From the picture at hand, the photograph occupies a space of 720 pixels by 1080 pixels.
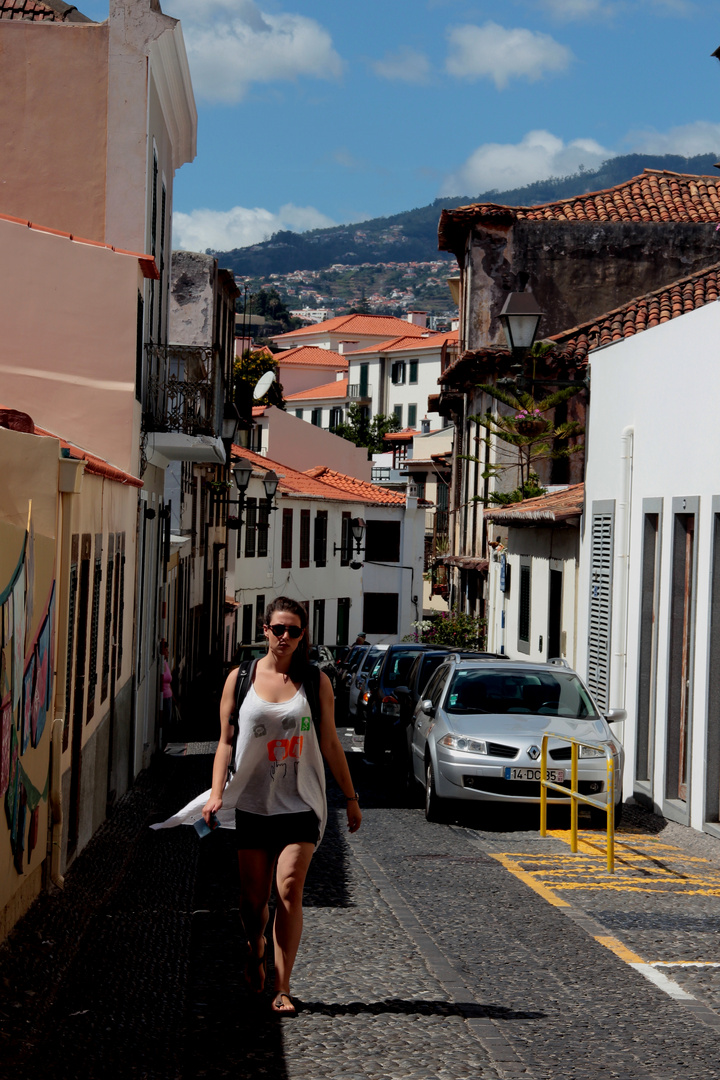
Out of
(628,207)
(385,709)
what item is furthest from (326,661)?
(385,709)

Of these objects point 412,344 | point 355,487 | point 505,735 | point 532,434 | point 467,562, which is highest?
point 412,344

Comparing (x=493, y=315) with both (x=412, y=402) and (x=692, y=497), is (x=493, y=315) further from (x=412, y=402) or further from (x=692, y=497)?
(x=412, y=402)

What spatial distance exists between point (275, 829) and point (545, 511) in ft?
47.6

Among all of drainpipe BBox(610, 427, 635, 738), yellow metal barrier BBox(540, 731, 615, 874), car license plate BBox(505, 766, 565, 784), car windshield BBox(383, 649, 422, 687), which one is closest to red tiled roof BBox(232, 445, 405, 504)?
car windshield BBox(383, 649, 422, 687)

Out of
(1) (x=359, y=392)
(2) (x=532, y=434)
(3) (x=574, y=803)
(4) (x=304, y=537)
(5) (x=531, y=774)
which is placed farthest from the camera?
(1) (x=359, y=392)

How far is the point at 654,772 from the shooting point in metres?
14.2

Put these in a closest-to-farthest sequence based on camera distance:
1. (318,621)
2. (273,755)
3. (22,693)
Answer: (273,755) → (22,693) → (318,621)

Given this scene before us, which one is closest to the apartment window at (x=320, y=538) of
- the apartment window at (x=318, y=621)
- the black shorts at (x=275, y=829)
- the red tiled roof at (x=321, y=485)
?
the red tiled roof at (x=321, y=485)

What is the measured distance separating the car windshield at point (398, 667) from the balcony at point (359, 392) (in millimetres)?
80027

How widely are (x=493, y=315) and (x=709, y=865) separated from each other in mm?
26058

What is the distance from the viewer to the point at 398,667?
22.6 m

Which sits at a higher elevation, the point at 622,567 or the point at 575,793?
the point at 622,567

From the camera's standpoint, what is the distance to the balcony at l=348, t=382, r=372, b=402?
336 feet

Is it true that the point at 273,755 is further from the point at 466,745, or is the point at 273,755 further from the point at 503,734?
the point at 503,734
